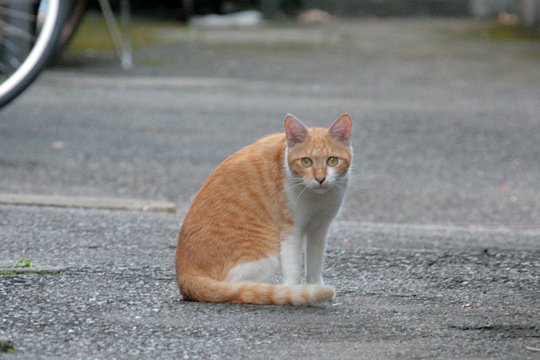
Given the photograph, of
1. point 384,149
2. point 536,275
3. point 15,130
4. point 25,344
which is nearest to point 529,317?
point 536,275

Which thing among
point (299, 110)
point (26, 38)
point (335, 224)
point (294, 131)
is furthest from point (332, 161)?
point (299, 110)

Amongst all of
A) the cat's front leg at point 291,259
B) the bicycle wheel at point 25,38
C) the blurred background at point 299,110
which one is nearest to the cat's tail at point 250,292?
the cat's front leg at point 291,259

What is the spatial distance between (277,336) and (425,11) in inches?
493

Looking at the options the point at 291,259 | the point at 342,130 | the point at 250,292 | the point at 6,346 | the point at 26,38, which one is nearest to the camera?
the point at 6,346

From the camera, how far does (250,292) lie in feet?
10.6

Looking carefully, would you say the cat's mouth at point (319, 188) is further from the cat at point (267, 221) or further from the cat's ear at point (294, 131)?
the cat's ear at point (294, 131)

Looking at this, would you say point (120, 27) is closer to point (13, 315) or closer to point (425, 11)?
point (425, 11)

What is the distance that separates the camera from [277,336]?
2.95 m

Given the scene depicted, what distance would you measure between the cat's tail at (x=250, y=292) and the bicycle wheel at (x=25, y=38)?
225cm

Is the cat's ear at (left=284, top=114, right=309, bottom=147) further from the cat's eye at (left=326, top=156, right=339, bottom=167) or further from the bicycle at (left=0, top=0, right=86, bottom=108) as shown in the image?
the bicycle at (left=0, top=0, right=86, bottom=108)

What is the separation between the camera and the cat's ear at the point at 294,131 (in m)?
3.42

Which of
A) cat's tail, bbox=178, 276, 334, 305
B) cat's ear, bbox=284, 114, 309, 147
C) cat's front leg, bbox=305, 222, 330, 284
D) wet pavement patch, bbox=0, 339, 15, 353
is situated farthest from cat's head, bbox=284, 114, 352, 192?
wet pavement patch, bbox=0, 339, 15, 353

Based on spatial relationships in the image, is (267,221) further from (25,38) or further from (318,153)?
(25,38)

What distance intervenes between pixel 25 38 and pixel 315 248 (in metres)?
2.60
